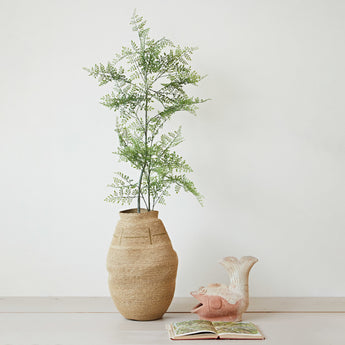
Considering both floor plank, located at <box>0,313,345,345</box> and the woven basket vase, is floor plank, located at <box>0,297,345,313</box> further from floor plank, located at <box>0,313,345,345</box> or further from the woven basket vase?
the woven basket vase

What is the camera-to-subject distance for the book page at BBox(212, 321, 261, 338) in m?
1.77

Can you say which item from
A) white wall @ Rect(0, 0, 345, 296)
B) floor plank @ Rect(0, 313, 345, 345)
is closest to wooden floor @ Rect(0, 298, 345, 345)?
floor plank @ Rect(0, 313, 345, 345)

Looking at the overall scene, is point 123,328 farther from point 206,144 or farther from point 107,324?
point 206,144

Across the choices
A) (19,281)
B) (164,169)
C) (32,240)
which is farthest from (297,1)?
(19,281)

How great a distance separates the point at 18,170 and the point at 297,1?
1573 millimetres

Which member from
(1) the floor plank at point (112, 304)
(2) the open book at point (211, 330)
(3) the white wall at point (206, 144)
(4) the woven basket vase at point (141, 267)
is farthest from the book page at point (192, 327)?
(3) the white wall at point (206, 144)

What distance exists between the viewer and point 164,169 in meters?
1.96

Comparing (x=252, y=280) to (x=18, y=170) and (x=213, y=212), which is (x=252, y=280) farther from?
(x=18, y=170)

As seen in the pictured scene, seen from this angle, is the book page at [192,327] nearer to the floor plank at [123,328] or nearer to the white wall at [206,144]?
the floor plank at [123,328]

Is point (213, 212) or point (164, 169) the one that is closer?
point (164, 169)

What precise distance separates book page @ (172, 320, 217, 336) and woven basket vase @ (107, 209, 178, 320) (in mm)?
132

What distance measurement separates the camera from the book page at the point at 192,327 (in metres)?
1.77

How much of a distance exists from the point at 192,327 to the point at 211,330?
0.08 meters

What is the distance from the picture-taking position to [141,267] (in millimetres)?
1903
